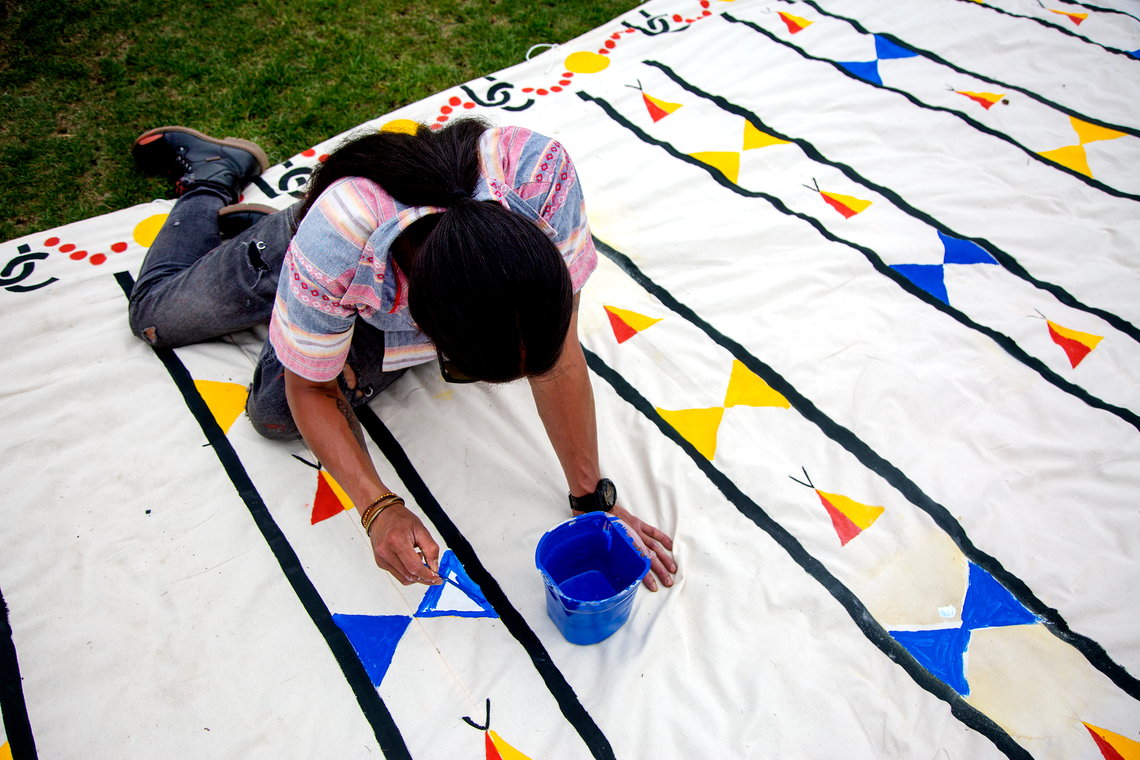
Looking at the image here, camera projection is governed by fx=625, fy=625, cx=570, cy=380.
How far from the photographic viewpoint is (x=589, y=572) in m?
1.26

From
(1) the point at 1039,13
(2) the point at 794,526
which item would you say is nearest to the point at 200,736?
(2) the point at 794,526

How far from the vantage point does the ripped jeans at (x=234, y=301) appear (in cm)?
141

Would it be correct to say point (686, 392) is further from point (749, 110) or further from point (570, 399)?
point (749, 110)

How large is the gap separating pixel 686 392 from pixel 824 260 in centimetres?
65

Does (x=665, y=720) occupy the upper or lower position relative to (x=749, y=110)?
lower

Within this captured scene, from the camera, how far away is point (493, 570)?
1355 millimetres

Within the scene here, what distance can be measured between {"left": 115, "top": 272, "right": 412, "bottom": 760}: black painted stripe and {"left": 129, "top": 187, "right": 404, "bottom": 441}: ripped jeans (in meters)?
0.10

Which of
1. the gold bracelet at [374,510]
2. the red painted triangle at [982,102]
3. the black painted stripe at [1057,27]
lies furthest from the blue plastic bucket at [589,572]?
the black painted stripe at [1057,27]

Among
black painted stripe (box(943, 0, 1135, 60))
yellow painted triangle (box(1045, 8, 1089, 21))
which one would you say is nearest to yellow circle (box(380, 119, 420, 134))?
black painted stripe (box(943, 0, 1135, 60))

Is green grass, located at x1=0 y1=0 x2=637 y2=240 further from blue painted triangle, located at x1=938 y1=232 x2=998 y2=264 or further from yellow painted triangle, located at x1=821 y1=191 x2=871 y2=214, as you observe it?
blue painted triangle, located at x1=938 y1=232 x2=998 y2=264

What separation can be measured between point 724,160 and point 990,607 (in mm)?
1525

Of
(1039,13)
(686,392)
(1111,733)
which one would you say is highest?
(1039,13)

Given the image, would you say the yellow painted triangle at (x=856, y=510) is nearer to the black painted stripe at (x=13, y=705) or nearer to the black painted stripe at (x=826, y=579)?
the black painted stripe at (x=826, y=579)

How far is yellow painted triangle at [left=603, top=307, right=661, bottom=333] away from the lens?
1743 millimetres
